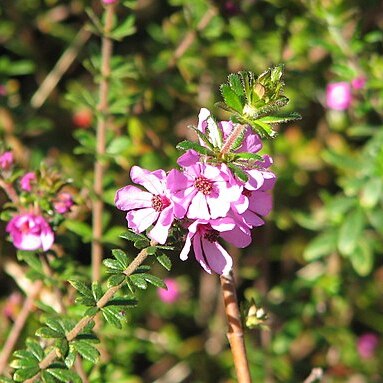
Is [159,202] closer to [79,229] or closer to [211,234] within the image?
[211,234]

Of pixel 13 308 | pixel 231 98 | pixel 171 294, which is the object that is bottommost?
pixel 171 294

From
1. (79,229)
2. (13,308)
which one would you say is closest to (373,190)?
(79,229)

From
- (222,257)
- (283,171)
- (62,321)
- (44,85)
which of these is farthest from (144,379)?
(222,257)

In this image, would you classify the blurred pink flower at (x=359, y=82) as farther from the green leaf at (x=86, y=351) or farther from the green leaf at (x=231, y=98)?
the green leaf at (x=86, y=351)

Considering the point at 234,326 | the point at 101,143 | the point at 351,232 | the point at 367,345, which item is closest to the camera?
the point at 234,326

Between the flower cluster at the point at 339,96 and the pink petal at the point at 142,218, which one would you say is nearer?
the pink petal at the point at 142,218

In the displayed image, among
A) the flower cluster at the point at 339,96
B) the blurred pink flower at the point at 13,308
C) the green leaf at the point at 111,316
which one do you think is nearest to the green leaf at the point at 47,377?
the green leaf at the point at 111,316
